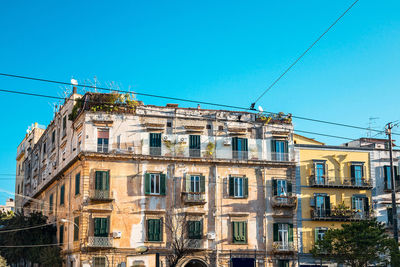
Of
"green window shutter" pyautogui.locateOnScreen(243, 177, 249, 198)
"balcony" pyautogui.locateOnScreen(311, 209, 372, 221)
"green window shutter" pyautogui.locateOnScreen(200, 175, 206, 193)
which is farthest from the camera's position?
"balcony" pyautogui.locateOnScreen(311, 209, 372, 221)

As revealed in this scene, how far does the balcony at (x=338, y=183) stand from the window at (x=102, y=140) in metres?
16.1

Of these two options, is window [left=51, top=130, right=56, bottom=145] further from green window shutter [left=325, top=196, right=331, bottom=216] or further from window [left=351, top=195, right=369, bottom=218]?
window [left=351, top=195, right=369, bottom=218]

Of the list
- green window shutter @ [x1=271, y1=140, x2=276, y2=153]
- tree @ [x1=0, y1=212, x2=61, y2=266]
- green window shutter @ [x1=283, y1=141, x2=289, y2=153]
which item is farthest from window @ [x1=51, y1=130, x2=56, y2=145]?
green window shutter @ [x1=283, y1=141, x2=289, y2=153]

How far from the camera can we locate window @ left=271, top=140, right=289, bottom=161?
44.9m

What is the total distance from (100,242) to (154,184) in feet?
18.6

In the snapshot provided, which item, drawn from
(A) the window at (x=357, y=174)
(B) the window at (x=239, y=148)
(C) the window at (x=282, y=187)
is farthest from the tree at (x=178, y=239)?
(A) the window at (x=357, y=174)

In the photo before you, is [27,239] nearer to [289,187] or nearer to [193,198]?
[193,198]

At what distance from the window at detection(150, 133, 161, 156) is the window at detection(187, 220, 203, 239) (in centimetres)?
563

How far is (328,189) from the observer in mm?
45375

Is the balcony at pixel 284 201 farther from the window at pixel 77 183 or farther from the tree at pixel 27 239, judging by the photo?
the tree at pixel 27 239

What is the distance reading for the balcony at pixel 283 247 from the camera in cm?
4269

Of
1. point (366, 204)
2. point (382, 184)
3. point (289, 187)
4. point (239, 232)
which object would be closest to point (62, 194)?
point (239, 232)

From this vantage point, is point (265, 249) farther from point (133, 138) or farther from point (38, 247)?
point (38, 247)

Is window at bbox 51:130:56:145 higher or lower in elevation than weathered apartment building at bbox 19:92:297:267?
higher
